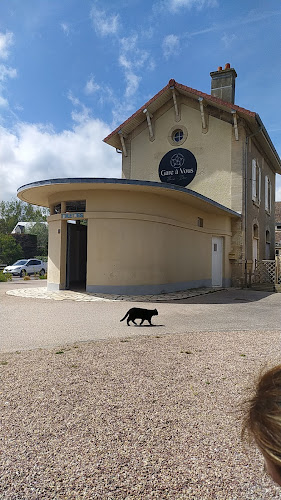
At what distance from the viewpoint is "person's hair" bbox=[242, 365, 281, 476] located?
2.56ft

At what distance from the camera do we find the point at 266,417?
80cm

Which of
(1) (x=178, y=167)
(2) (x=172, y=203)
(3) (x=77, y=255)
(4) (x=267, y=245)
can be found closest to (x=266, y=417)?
(2) (x=172, y=203)

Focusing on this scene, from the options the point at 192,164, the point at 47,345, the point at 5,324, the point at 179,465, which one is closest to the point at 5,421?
the point at 179,465

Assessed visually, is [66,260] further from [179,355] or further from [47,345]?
[179,355]

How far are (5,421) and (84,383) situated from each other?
0.95 meters

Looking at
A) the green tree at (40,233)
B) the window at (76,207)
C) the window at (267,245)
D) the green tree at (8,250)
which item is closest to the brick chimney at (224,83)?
the window at (267,245)

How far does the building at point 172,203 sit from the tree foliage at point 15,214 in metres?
36.7

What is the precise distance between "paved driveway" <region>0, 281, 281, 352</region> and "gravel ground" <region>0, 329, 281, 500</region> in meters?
0.98

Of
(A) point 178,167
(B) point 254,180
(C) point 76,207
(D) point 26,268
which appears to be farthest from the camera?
(D) point 26,268

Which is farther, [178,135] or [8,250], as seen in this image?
[8,250]

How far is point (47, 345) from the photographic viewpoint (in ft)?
16.9

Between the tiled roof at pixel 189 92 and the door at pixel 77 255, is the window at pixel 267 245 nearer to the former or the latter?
the tiled roof at pixel 189 92

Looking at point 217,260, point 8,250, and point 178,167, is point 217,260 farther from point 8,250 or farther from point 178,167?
point 8,250

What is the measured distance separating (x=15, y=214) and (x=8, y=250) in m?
28.8
